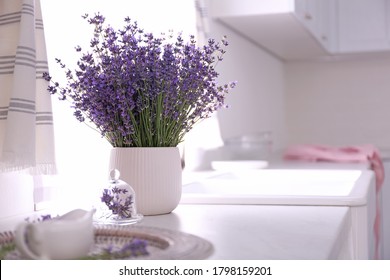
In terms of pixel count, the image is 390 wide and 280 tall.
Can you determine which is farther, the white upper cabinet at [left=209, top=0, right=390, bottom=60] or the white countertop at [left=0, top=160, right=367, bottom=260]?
the white upper cabinet at [left=209, top=0, right=390, bottom=60]

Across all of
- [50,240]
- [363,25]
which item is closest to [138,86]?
[50,240]

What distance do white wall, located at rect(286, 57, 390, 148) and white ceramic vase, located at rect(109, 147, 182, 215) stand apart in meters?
2.92

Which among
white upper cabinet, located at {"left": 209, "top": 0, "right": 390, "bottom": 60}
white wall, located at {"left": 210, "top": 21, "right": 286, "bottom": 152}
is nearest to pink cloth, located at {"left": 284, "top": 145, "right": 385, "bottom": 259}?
white wall, located at {"left": 210, "top": 21, "right": 286, "bottom": 152}

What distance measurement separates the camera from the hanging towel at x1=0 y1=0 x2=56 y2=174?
972 millimetres

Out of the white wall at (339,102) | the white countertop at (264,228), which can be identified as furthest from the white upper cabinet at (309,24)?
the white countertop at (264,228)

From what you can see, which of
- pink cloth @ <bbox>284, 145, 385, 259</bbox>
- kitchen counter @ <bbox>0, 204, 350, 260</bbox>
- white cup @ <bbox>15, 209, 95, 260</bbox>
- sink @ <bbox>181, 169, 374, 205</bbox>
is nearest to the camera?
white cup @ <bbox>15, 209, 95, 260</bbox>

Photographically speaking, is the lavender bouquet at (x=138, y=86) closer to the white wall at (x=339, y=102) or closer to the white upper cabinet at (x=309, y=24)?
the white upper cabinet at (x=309, y=24)

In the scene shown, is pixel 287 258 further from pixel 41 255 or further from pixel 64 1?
pixel 64 1

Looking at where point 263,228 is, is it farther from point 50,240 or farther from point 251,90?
point 251,90

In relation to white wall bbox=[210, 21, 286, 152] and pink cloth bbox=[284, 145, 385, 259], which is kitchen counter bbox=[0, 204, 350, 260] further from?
pink cloth bbox=[284, 145, 385, 259]

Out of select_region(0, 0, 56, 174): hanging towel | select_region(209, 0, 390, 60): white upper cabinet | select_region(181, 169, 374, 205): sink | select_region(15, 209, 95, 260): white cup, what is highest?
select_region(209, 0, 390, 60): white upper cabinet

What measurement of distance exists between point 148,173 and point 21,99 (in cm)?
26

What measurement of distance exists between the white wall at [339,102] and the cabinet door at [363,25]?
251 millimetres
